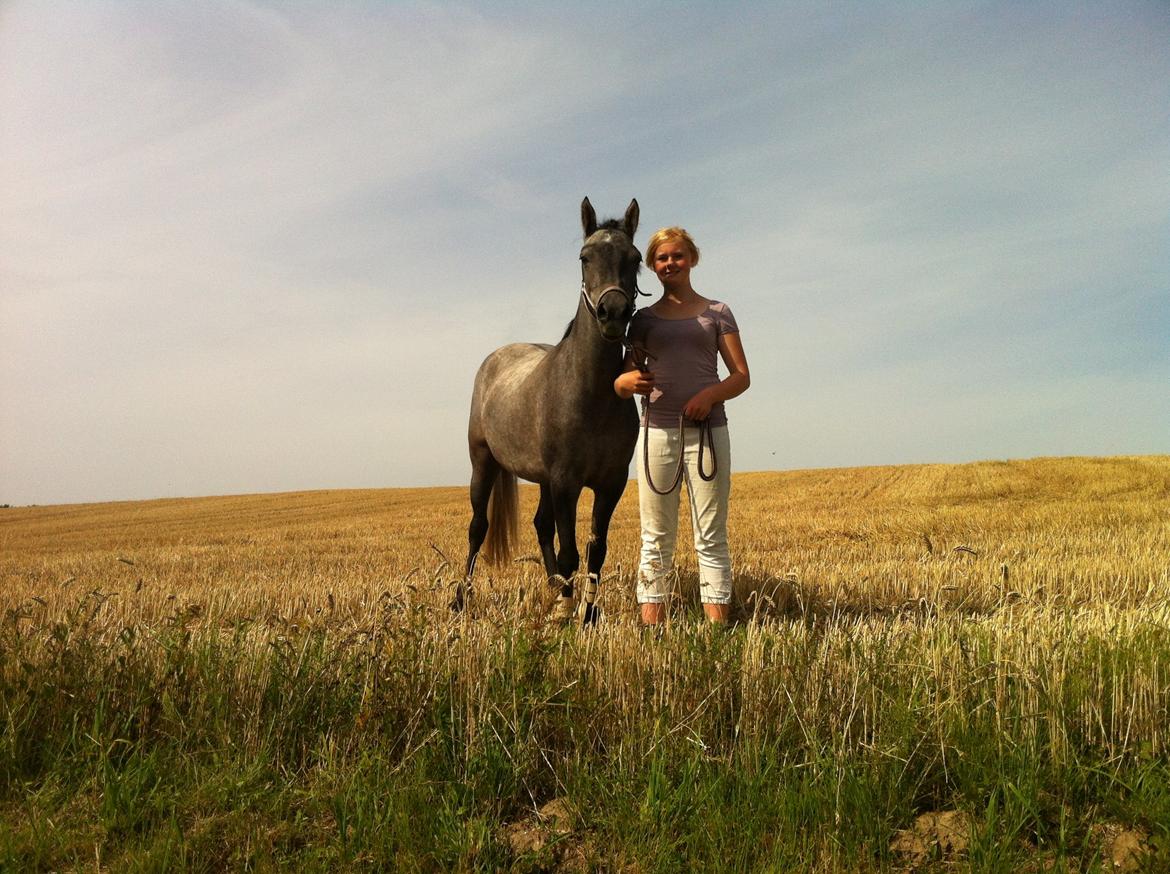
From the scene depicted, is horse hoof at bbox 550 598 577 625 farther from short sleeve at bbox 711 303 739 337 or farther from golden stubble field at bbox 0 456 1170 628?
short sleeve at bbox 711 303 739 337

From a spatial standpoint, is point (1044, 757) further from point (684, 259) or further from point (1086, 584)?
point (1086, 584)

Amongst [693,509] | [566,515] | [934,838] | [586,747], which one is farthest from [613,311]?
[934,838]

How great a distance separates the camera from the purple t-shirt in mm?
4527

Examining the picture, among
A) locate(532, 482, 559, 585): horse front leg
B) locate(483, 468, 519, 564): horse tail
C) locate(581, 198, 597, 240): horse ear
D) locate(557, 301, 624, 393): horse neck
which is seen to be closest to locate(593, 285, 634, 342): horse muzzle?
locate(557, 301, 624, 393): horse neck

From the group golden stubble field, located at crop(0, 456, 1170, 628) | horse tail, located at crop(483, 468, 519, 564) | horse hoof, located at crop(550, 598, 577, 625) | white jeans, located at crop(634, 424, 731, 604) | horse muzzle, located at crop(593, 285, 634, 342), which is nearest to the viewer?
horse muzzle, located at crop(593, 285, 634, 342)

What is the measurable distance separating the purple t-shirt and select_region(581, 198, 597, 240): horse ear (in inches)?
31.5

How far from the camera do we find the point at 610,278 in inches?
182

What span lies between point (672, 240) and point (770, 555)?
6.35 meters

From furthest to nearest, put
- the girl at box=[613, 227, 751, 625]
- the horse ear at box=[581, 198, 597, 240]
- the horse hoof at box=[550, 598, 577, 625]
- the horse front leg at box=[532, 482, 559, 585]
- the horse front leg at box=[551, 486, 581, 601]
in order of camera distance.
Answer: the horse front leg at box=[532, 482, 559, 585]
the horse front leg at box=[551, 486, 581, 601]
the horse ear at box=[581, 198, 597, 240]
the horse hoof at box=[550, 598, 577, 625]
the girl at box=[613, 227, 751, 625]

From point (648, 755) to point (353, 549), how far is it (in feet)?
37.3

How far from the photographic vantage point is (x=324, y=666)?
339 cm

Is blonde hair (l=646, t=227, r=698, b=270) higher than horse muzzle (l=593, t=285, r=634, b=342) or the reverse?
higher

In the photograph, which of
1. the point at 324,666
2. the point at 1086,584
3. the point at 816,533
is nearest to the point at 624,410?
the point at 324,666

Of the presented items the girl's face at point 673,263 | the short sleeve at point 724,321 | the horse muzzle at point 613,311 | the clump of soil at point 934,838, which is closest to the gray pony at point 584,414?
the horse muzzle at point 613,311
